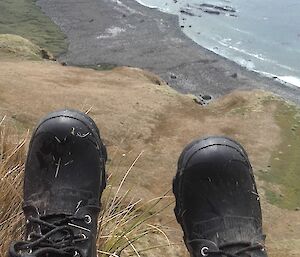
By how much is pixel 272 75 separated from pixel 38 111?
52.5 feet

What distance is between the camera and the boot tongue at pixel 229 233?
3.06 metres

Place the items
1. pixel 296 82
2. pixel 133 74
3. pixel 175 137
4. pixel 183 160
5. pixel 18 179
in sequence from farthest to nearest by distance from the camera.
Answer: pixel 296 82, pixel 133 74, pixel 175 137, pixel 18 179, pixel 183 160

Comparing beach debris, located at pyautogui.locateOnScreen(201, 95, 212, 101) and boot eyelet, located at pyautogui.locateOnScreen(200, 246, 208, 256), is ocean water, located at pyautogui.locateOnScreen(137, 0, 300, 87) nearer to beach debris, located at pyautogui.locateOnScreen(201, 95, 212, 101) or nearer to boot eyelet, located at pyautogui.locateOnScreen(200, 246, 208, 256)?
beach debris, located at pyautogui.locateOnScreen(201, 95, 212, 101)

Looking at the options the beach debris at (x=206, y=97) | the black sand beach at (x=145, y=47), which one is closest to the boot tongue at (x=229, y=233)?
the beach debris at (x=206, y=97)

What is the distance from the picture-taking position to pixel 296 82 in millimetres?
25297

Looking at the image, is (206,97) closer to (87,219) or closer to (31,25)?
(31,25)

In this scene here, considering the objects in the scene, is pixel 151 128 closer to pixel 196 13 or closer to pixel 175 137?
pixel 175 137

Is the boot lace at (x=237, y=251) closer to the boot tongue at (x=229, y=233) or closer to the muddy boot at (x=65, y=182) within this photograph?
the boot tongue at (x=229, y=233)

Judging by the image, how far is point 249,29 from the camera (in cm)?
3112

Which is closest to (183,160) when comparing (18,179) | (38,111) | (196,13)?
(18,179)

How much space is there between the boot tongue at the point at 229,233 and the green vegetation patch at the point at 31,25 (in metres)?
25.0

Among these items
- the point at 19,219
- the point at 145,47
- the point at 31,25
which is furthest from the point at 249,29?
the point at 19,219

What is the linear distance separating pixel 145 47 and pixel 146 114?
15268 millimetres

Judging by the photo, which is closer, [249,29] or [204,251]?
[204,251]
